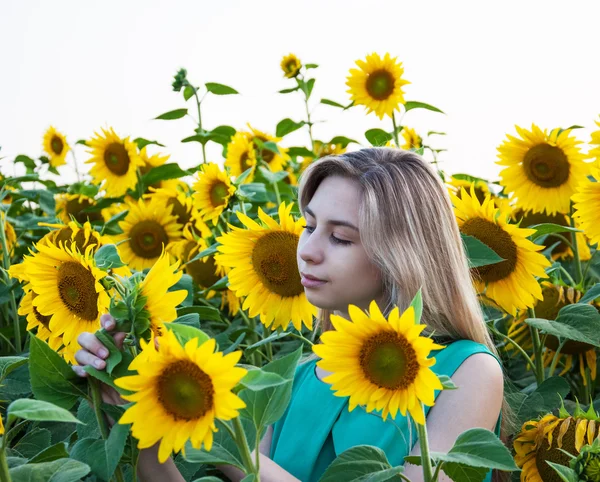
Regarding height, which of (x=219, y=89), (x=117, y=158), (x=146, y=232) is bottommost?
(x=146, y=232)

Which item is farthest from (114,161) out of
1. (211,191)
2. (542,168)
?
(542,168)

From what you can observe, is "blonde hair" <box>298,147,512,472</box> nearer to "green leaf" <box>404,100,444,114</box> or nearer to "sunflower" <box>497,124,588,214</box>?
"sunflower" <box>497,124,588,214</box>

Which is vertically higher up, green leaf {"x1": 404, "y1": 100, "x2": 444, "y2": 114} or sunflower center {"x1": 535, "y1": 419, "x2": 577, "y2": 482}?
green leaf {"x1": 404, "y1": 100, "x2": 444, "y2": 114}

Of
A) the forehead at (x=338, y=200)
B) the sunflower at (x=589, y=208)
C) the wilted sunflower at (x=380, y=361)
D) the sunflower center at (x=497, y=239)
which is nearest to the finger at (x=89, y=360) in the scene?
the wilted sunflower at (x=380, y=361)

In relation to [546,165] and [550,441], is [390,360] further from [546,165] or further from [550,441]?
[546,165]

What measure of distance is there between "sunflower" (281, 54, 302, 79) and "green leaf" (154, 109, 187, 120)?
0.50 m

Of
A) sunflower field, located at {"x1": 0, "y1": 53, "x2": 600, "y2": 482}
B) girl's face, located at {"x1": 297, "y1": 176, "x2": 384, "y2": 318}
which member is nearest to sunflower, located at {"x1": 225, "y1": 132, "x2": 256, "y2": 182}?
sunflower field, located at {"x1": 0, "y1": 53, "x2": 600, "y2": 482}

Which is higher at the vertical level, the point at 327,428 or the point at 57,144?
the point at 57,144

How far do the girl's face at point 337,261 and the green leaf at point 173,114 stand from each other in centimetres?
156

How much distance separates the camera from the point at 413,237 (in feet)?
5.83

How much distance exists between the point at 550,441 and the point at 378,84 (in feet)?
6.15

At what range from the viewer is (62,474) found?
1.22m

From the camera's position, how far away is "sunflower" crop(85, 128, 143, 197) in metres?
3.49

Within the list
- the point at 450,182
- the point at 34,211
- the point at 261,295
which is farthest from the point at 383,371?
the point at 34,211
